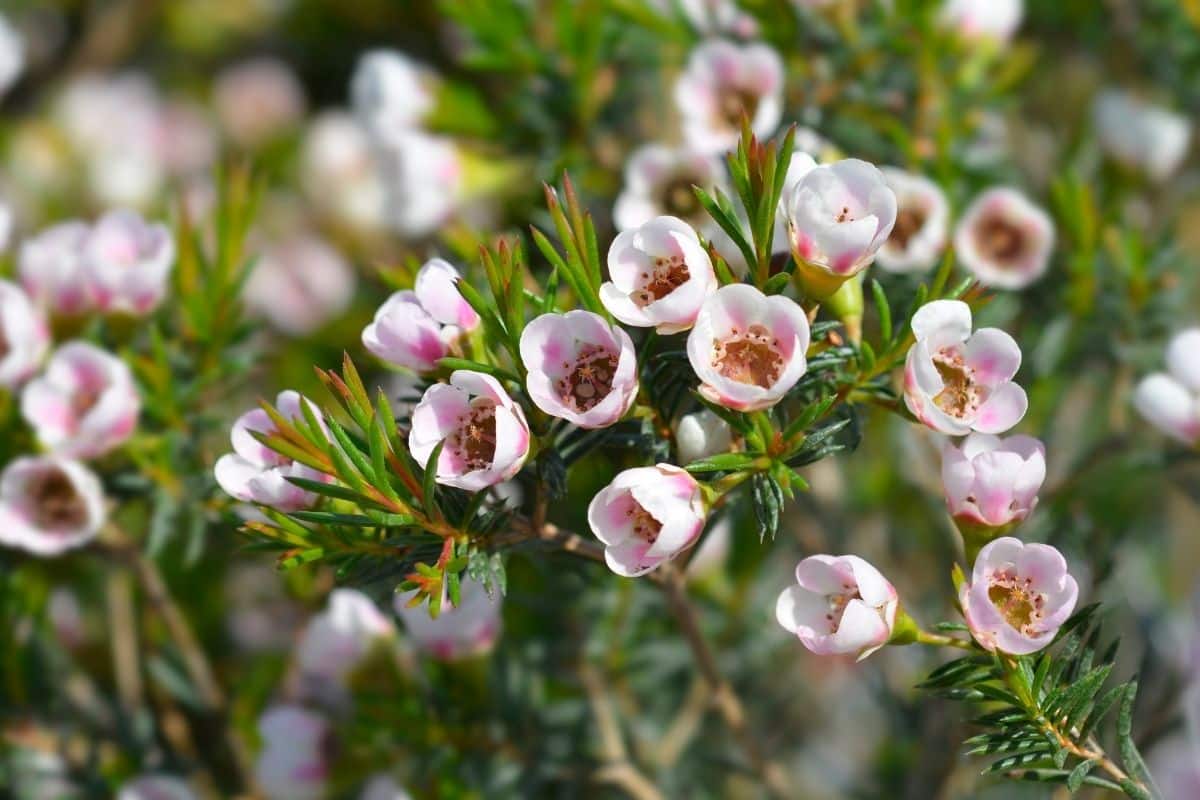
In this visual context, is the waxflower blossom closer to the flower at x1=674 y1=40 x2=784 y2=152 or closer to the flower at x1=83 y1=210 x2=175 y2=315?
the flower at x1=674 y1=40 x2=784 y2=152

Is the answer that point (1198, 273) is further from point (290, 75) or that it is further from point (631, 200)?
point (290, 75)

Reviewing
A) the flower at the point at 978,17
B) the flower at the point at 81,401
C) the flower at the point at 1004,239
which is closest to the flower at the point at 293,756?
the flower at the point at 81,401

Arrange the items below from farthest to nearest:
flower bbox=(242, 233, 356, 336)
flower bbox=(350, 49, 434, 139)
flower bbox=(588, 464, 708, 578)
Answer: flower bbox=(242, 233, 356, 336) < flower bbox=(350, 49, 434, 139) < flower bbox=(588, 464, 708, 578)

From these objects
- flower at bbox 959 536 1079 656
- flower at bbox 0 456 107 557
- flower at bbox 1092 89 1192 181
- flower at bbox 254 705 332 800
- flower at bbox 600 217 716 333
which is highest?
flower at bbox 600 217 716 333

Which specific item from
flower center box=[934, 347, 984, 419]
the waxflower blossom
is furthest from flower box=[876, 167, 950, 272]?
flower center box=[934, 347, 984, 419]

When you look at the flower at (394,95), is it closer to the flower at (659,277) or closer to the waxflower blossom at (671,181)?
the waxflower blossom at (671,181)

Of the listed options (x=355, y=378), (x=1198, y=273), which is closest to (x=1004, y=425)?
(x=355, y=378)
